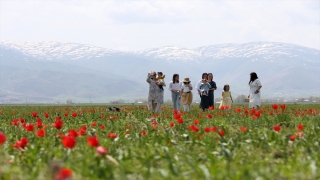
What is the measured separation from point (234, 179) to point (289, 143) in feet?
10.6

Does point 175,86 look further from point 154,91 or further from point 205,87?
point 205,87

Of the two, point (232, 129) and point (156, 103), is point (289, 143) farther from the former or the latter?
point (156, 103)

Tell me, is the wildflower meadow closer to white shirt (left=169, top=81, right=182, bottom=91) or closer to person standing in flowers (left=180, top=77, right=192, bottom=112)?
white shirt (left=169, top=81, right=182, bottom=91)

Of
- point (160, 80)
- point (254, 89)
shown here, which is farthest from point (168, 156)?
point (160, 80)

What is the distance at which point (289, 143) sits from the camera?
8016 mm

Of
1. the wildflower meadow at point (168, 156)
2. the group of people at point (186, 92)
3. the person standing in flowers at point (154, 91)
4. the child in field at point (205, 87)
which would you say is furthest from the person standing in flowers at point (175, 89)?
the wildflower meadow at point (168, 156)

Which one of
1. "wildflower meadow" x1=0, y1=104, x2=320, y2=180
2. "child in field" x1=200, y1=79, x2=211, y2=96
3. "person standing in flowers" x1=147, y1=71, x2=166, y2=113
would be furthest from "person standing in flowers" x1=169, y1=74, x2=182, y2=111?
"wildflower meadow" x1=0, y1=104, x2=320, y2=180

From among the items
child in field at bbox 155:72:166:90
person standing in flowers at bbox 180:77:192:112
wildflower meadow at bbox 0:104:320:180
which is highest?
child in field at bbox 155:72:166:90

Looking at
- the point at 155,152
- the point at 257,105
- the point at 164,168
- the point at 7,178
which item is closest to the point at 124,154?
the point at 155,152

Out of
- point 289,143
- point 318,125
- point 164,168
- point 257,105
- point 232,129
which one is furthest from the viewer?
point 257,105

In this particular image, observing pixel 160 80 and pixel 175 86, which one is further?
pixel 175 86

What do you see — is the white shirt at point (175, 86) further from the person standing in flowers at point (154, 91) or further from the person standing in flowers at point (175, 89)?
the person standing in flowers at point (154, 91)

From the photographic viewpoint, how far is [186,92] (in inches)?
909

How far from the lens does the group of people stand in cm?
2049
